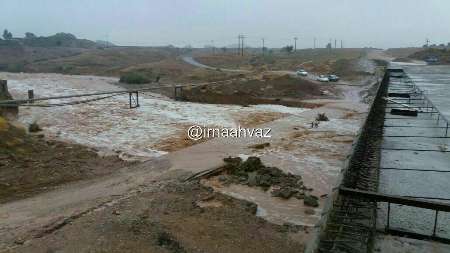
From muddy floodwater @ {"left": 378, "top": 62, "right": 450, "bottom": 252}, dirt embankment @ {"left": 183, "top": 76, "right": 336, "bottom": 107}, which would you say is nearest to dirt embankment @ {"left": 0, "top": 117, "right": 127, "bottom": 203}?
muddy floodwater @ {"left": 378, "top": 62, "right": 450, "bottom": 252}

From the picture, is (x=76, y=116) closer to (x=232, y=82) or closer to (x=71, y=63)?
(x=232, y=82)

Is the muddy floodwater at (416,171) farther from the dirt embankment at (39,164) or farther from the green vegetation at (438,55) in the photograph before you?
the green vegetation at (438,55)

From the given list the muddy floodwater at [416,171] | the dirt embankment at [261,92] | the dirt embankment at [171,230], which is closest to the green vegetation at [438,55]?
the dirt embankment at [261,92]

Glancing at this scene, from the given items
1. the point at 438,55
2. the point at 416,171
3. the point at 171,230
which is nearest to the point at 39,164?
the point at 171,230

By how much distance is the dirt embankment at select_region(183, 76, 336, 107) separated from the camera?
90.6 ft

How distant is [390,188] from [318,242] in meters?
4.95

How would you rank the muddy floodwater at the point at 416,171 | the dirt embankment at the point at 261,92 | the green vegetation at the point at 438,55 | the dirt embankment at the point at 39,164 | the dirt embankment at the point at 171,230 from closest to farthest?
the dirt embankment at the point at 171,230
the muddy floodwater at the point at 416,171
the dirt embankment at the point at 39,164
the dirt embankment at the point at 261,92
the green vegetation at the point at 438,55

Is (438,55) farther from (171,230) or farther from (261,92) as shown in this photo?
(171,230)

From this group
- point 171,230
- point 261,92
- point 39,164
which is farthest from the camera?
point 261,92

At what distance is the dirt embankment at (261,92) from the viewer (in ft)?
90.6

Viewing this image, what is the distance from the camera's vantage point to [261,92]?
3212cm

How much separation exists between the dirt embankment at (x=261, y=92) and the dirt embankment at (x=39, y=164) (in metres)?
14.3

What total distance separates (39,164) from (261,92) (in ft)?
73.1

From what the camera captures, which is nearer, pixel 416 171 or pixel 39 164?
pixel 416 171
